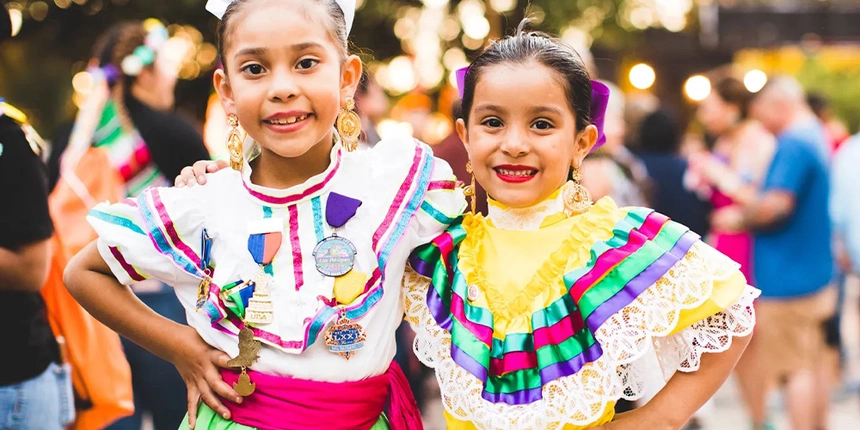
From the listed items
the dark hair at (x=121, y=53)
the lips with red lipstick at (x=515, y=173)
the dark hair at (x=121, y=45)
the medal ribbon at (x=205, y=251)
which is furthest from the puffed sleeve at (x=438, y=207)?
the dark hair at (x=121, y=45)

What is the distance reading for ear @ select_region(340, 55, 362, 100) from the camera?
2441mm

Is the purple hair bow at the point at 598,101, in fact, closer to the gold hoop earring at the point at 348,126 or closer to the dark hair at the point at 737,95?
the gold hoop earring at the point at 348,126

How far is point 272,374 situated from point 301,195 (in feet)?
1.45

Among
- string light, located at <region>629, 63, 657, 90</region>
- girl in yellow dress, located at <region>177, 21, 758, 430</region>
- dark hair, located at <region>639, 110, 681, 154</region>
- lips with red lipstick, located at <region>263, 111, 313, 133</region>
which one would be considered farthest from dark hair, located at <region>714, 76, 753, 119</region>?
lips with red lipstick, located at <region>263, 111, 313, 133</region>

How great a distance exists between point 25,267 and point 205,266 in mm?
676

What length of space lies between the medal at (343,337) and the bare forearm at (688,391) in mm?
707

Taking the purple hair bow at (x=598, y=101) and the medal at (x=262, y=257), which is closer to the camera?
the medal at (x=262, y=257)

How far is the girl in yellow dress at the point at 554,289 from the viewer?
2.21 m

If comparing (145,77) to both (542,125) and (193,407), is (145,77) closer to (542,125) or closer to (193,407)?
(193,407)

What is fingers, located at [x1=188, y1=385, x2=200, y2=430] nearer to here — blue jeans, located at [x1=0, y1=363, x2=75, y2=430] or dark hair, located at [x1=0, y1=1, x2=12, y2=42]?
blue jeans, located at [x1=0, y1=363, x2=75, y2=430]

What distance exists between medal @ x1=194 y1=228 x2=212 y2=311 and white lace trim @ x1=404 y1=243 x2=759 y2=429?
0.64m

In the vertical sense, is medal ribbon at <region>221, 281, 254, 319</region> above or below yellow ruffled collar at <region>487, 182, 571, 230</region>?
below

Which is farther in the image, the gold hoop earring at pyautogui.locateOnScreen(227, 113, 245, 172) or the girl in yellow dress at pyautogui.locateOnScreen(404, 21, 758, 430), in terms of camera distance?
the gold hoop earring at pyautogui.locateOnScreen(227, 113, 245, 172)

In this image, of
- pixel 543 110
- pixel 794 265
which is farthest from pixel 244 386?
pixel 794 265
